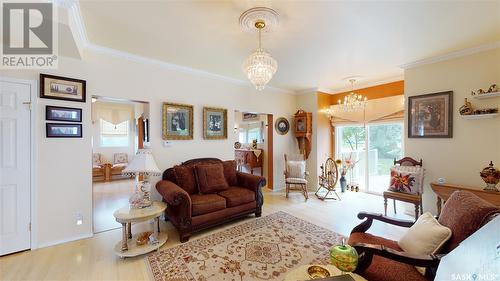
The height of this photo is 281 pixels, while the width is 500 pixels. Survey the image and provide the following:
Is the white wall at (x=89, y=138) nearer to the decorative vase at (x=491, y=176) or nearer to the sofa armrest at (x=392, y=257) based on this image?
the sofa armrest at (x=392, y=257)

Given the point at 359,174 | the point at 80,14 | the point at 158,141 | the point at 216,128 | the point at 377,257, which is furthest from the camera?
the point at 359,174

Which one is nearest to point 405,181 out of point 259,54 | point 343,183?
point 343,183

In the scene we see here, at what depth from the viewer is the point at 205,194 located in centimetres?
322

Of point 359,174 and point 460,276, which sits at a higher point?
point 460,276

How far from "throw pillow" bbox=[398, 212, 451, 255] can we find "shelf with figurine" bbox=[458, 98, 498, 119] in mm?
2436

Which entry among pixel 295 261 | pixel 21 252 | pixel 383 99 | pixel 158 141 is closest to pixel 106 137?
pixel 158 141

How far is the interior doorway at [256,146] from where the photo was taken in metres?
5.29

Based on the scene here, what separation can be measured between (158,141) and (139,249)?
5.51 feet

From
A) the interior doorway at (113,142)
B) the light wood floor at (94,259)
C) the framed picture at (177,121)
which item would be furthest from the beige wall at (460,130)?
the interior doorway at (113,142)

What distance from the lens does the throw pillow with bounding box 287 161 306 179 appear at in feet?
15.9

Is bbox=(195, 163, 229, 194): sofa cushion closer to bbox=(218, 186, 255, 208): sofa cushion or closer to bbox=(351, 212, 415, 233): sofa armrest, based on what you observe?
bbox=(218, 186, 255, 208): sofa cushion

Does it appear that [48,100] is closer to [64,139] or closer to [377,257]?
[64,139]

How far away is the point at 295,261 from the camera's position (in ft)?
7.36

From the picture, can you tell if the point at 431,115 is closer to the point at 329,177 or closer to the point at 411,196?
the point at 411,196
